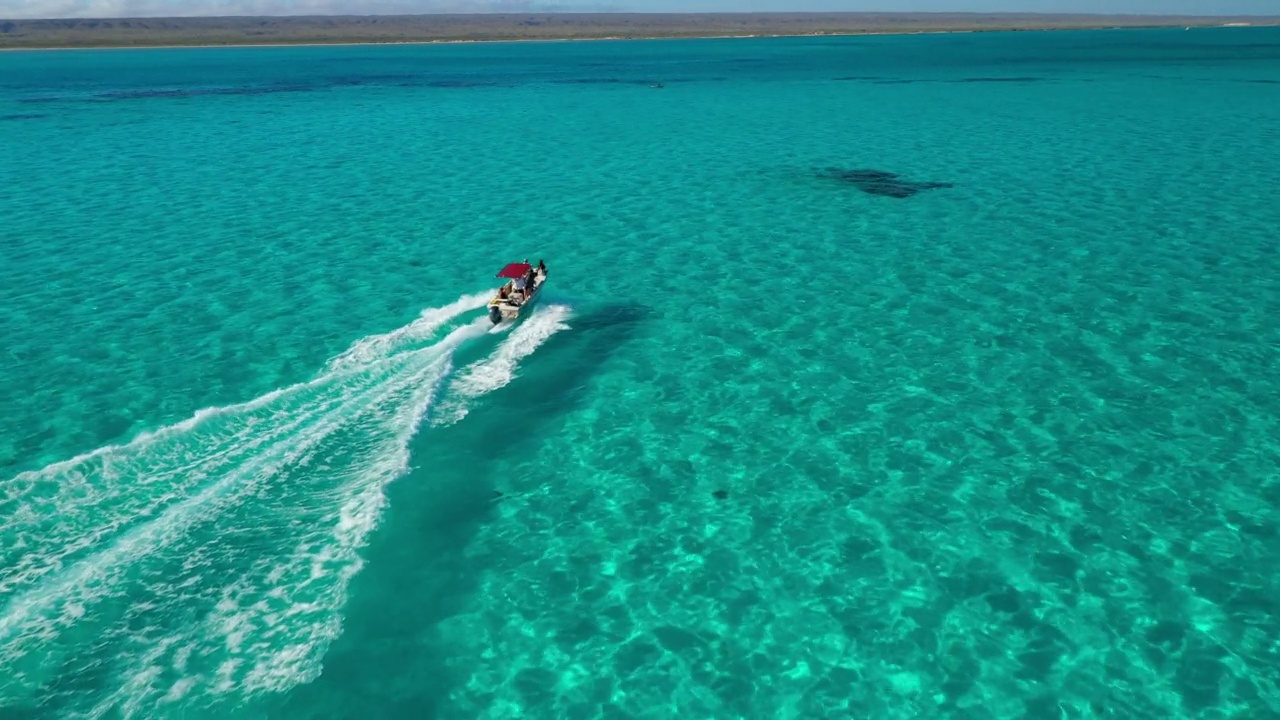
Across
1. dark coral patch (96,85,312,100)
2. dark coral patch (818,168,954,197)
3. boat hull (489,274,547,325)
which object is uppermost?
dark coral patch (96,85,312,100)

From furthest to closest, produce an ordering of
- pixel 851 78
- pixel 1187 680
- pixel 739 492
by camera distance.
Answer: pixel 851 78 < pixel 739 492 < pixel 1187 680

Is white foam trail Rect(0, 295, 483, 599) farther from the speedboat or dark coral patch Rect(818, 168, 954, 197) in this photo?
dark coral patch Rect(818, 168, 954, 197)

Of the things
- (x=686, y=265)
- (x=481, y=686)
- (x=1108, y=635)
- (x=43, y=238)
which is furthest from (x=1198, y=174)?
(x=43, y=238)

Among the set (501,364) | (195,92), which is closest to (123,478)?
(501,364)

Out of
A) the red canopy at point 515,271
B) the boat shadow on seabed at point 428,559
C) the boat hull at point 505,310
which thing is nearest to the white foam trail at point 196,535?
the boat shadow on seabed at point 428,559

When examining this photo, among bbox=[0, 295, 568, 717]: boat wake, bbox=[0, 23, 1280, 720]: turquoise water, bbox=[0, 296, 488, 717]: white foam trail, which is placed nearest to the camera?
bbox=[0, 295, 568, 717]: boat wake

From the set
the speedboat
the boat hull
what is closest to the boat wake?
the boat hull

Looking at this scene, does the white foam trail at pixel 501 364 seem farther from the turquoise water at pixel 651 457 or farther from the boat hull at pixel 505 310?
the boat hull at pixel 505 310

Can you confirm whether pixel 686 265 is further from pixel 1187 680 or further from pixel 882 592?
pixel 1187 680
